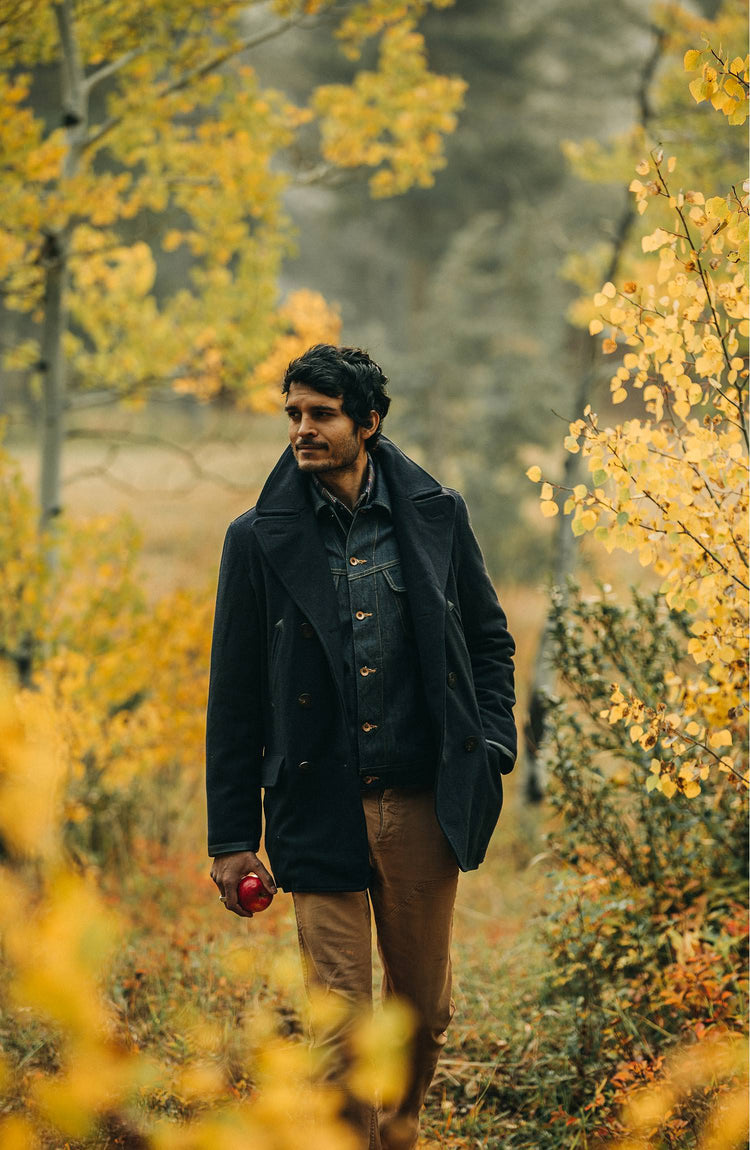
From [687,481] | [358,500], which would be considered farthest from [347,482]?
[687,481]

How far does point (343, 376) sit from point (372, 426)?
182mm

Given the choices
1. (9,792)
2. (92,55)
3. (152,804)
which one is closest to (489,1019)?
(9,792)

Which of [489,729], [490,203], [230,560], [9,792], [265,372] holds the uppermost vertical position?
[490,203]

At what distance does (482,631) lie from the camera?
2699 mm

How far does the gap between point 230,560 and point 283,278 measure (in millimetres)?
27736

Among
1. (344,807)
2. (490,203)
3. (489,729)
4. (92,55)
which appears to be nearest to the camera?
(344,807)

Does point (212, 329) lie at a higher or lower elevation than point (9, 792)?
higher

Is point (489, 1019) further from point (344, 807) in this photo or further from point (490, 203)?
point (490, 203)

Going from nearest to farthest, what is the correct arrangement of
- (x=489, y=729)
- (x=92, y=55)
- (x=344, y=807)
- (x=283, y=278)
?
(x=344, y=807) < (x=489, y=729) < (x=92, y=55) < (x=283, y=278)

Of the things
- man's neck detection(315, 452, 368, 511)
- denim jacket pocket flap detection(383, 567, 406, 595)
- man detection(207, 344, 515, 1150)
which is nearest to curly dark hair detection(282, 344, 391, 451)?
man detection(207, 344, 515, 1150)

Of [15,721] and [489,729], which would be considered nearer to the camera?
[489,729]

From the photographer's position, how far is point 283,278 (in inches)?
1139

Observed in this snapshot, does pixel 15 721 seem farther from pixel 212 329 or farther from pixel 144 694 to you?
pixel 212 329

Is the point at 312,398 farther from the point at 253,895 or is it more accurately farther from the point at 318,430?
the point at 253,895
